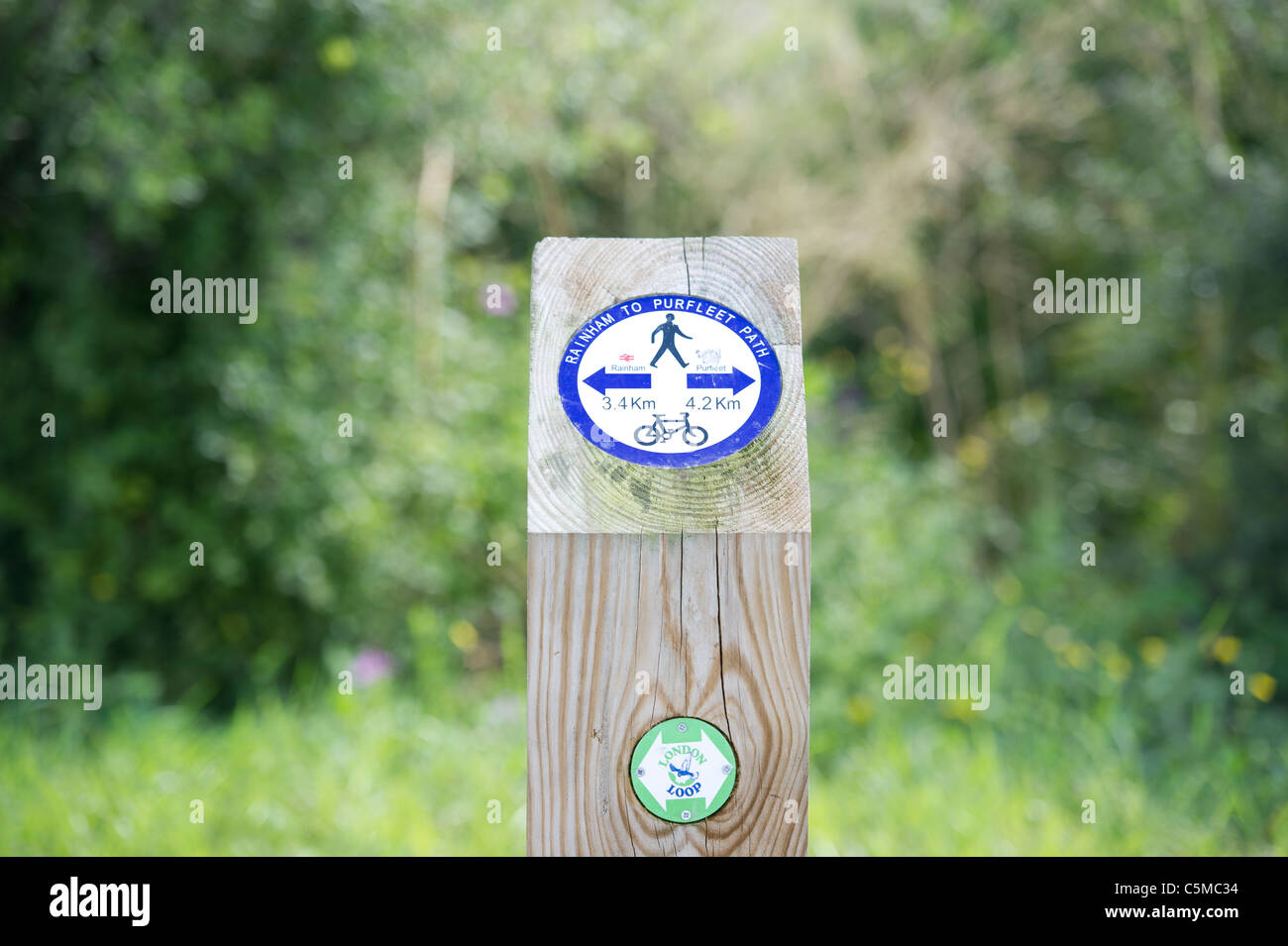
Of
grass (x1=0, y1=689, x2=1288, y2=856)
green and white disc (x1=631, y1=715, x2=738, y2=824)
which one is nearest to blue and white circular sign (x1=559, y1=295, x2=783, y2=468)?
green and white disc (x1=631, y1=715, x2=738, y2=824)

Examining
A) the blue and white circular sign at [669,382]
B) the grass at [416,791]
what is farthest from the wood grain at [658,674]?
the grass at [416,791]

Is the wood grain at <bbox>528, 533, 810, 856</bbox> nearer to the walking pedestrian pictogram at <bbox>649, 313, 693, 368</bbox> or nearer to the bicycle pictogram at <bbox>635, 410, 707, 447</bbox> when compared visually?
the bicycle pictogram at <bbox>635, 410, 707, 447</bbox>

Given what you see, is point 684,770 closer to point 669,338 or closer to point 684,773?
point 684,773

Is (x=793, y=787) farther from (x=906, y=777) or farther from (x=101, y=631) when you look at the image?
(x=101, y=631)

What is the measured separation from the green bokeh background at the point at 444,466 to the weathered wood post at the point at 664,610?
5.54 ft

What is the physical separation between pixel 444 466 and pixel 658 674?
2.85 m

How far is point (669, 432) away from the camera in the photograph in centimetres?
126

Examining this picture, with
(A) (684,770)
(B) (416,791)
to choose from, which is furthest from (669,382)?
(B) (416,791)

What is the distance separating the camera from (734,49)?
→ 5293mm

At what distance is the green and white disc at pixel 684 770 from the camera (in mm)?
1229

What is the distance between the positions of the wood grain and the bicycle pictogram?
121 millimetres

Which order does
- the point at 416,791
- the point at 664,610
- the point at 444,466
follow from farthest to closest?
the point at 444,466
the point at 416,791
the point at 664,610

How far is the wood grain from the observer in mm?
1222

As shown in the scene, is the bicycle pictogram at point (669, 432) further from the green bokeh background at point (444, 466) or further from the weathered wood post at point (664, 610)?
the green bokeh background at point (444, 466)
